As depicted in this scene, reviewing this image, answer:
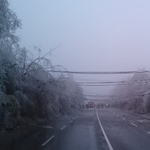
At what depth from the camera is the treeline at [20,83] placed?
55.6 ft

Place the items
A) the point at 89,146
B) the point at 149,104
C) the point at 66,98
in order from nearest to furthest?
the point at 89,146
the point at 66,98
the point at 149,104

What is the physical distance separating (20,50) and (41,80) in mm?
5231

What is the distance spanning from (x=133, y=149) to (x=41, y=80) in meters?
17.8

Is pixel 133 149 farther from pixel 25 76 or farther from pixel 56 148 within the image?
pixel 25 76

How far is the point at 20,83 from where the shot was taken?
74.6 ft

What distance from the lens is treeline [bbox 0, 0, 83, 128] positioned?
17.0m

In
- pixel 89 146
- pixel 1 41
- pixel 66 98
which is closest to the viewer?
pixel 89 146

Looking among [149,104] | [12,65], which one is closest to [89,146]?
[12,65]

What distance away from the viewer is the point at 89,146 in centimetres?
1102

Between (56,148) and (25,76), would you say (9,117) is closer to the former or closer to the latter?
(25,76)

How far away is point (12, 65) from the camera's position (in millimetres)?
19453

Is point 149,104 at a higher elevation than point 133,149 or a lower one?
higher

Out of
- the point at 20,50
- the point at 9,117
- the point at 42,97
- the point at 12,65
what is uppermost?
the point at 20,50

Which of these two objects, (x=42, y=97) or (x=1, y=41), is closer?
(x=1, y=41)
